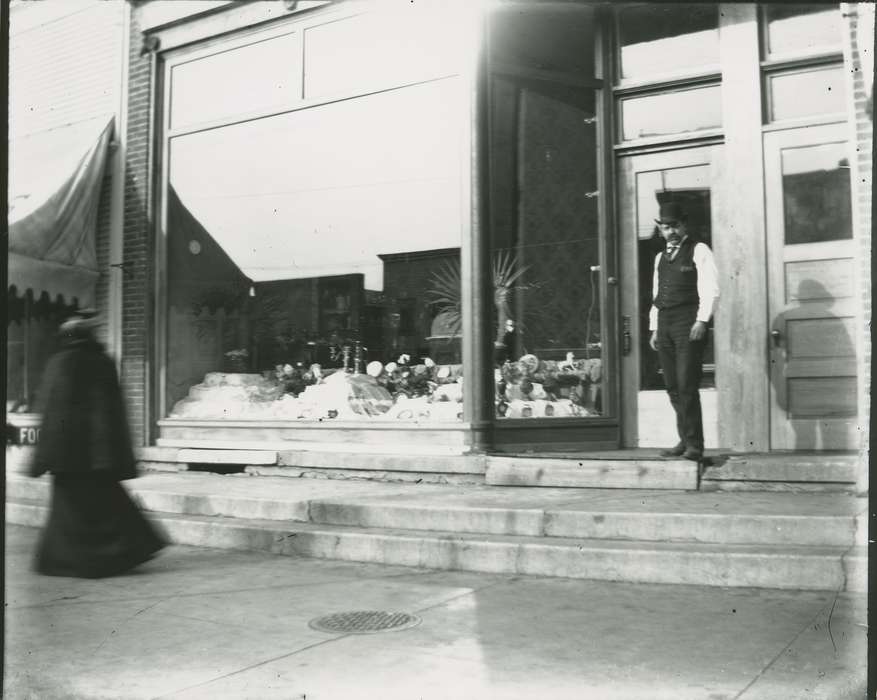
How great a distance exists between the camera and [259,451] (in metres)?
8.38

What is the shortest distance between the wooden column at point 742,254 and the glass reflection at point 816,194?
0.70 feet

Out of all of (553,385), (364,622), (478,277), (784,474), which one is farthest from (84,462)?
(784,474)

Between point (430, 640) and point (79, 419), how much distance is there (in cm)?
269

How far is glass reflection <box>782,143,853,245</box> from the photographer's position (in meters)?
6.93

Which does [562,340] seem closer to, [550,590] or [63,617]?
[550,590]

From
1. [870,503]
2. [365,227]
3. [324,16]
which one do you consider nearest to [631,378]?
[365,227]

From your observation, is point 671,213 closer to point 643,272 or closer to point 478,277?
point 643,272

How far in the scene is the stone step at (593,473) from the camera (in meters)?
6.31

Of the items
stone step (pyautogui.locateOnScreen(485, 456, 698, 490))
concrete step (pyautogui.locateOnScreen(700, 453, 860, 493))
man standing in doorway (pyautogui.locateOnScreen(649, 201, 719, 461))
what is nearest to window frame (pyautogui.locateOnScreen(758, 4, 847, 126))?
man standing in doorway (pyautogui.locateOnScreen(649, 201, 719, 461))

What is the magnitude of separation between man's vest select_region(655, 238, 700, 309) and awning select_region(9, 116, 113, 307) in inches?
227

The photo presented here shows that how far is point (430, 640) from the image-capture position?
13.1ft

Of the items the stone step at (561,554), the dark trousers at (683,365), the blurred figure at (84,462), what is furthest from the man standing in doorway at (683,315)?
the blurred figure at (84,462)

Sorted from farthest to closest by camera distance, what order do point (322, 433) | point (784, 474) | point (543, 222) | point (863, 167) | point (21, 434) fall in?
point (21, 434) → point (322, 433) → point (543, 222) → point (784, 474) → point (863, 167)

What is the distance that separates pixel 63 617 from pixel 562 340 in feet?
14.9
